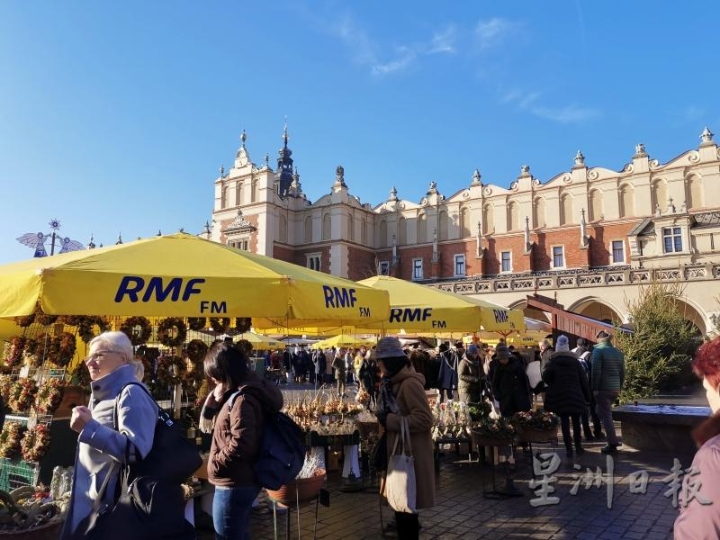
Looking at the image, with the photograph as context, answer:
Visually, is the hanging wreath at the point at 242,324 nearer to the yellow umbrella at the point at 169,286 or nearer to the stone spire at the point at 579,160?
the yellow umbrella at the point at 169,286

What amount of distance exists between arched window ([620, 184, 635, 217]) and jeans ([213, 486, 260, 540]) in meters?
38.2

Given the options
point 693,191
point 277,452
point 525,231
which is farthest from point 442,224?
point 277,452

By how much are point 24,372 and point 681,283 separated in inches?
1122

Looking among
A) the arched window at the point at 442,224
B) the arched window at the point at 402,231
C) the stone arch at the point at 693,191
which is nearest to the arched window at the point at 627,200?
the stone arch at the point at 693,191

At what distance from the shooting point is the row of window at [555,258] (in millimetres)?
31781

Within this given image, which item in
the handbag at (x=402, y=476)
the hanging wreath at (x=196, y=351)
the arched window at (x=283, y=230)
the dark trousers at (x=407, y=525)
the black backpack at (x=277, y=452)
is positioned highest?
the arched window at (x=283, y=230)

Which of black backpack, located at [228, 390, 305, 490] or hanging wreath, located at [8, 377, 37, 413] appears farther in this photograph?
hanging wreath, located at [8, 377, 37, 413]

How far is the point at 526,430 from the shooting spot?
6.45 m

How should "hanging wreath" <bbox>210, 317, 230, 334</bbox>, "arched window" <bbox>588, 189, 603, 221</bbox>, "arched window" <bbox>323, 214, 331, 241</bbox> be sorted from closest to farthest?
1. "hanging wreath" <bbox>210, 317, 230, 334</bbox>
2. "arched window" <bbox>588, 189, 603, 221</bbox>
3. "arched window" <bbox>323, 214, 331, 241</bbox>

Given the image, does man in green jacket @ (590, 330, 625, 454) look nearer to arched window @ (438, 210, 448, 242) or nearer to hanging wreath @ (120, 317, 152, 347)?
hanging wreath @ (120, 317, 152, 347)

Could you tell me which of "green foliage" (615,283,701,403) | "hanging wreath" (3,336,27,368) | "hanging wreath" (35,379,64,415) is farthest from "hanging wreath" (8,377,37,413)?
"green foliage" (615,283,701,403)

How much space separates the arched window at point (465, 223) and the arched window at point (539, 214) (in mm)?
5061

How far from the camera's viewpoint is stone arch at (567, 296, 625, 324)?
28641 mm

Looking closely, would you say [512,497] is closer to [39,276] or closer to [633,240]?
[39,276]
